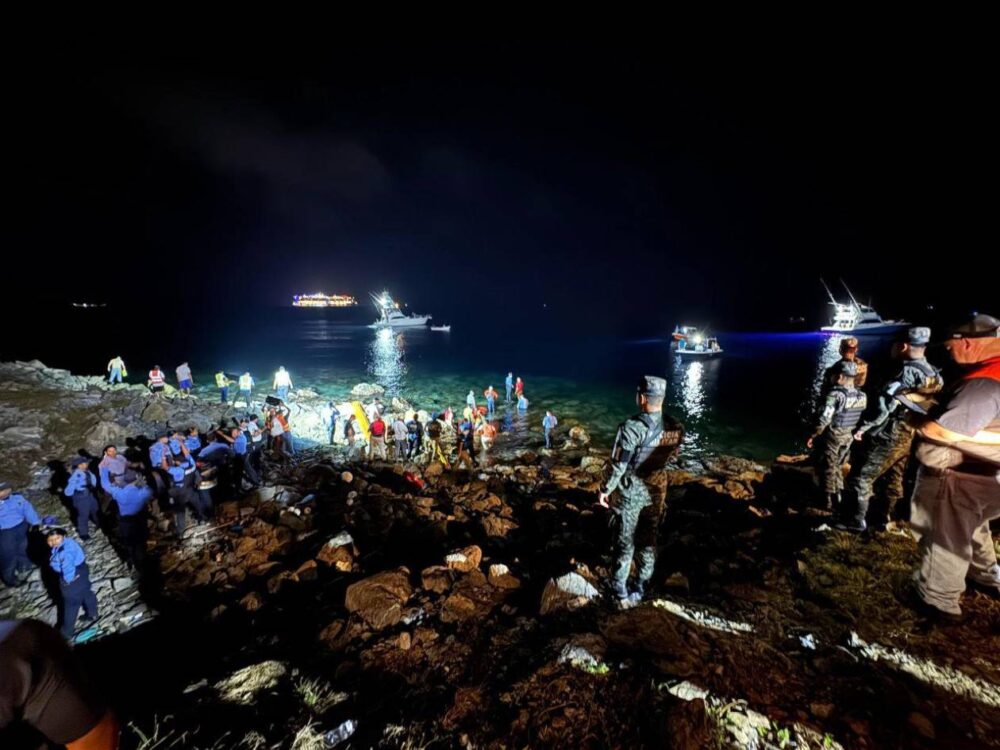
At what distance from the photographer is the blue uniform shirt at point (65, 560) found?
578 centimetres

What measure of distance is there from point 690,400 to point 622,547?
31.8 m

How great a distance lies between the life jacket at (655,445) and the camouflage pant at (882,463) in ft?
12.5

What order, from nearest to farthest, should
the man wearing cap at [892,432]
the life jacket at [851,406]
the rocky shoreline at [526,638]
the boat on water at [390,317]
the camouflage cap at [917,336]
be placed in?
the rocky shoreline at [526,638]
the man wearing cap at [892,432]
the camouflage cap at [917,336]
the life jacket at [851,406]
the boat on water at [390,317]

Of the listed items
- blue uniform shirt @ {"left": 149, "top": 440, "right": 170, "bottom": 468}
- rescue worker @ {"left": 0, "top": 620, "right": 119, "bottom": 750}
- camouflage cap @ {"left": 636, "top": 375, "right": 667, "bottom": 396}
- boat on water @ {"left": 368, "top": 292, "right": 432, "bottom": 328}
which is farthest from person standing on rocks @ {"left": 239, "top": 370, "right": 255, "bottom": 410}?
boat on water @ {"left": 368, "top": 292, "right": 432, "bottom": 328}

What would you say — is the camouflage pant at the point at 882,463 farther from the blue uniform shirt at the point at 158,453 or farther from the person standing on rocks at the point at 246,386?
the person standing on rocks at the point at 246,386

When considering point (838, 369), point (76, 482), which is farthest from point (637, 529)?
point (76, 482)

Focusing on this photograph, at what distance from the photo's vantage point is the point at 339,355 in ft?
211

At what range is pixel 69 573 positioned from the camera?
19.1 feet

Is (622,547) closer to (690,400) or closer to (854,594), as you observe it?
(854,594)

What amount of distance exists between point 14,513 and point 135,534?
1856 millimetres

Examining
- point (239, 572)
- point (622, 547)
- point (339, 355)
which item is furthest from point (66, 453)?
point (339, 355)

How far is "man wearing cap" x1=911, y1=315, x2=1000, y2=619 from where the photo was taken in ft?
11.3

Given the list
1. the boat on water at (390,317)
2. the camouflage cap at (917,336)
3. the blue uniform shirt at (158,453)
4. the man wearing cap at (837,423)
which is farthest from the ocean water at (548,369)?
the boat on water at (390,317)

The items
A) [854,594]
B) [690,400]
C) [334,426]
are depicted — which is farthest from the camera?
[690,400]
